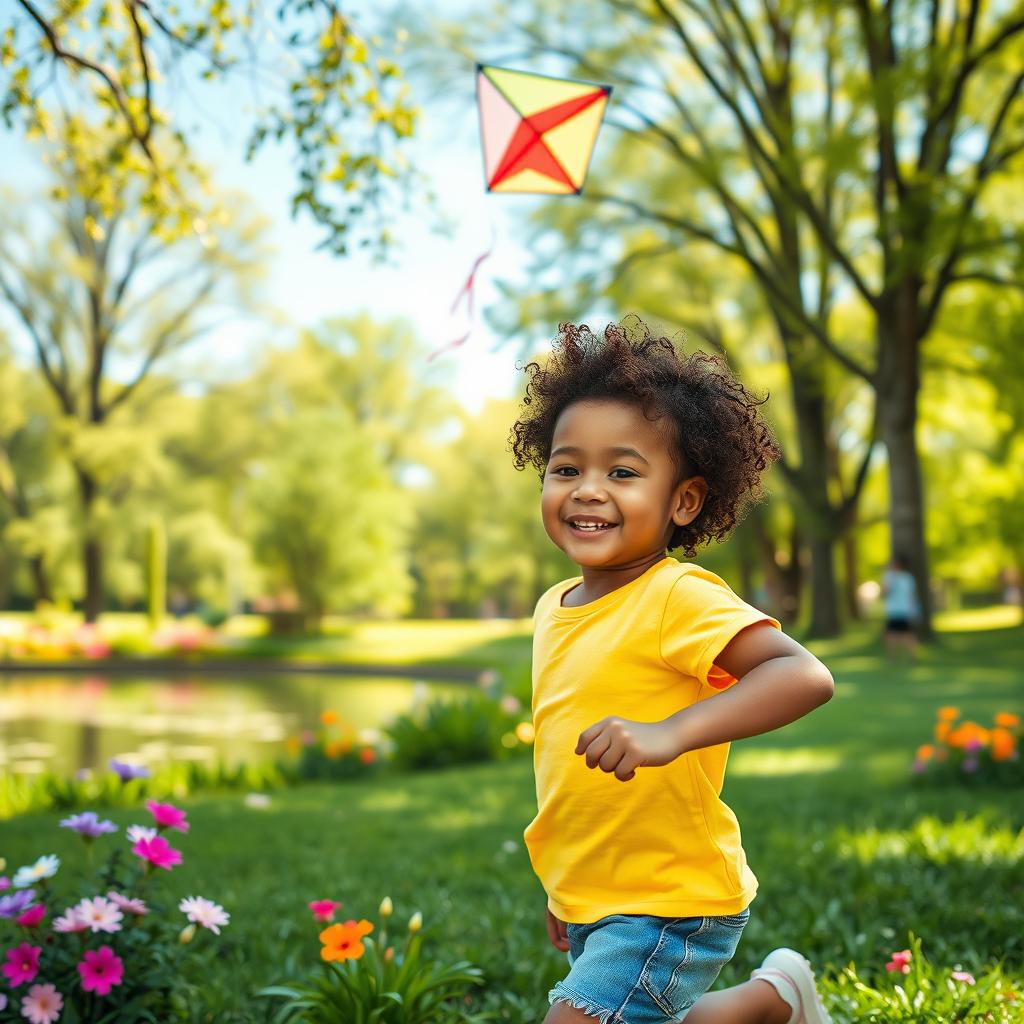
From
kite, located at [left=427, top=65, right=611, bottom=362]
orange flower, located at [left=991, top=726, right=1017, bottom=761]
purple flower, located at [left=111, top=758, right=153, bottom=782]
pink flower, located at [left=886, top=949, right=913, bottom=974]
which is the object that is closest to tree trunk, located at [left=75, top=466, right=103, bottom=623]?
orange flower, located at [left=991, top=726, right=1017, bottom=761]

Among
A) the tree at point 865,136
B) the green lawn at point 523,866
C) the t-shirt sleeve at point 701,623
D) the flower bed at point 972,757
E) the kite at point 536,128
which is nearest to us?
the t-shirt sleeve at point 701,623

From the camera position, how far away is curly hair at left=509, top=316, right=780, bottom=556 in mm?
1962

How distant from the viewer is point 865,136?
13.9m

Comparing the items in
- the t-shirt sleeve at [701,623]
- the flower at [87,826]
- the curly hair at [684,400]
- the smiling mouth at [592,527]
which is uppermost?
the curly hair at [684,400]

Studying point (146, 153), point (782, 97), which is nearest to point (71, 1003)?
point (146, 153)

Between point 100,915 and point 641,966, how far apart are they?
118 cm

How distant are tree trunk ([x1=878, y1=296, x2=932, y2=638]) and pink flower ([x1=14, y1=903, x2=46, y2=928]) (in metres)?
15.4

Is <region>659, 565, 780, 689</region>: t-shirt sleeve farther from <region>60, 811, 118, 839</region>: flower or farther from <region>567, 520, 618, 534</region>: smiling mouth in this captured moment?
<region>60, 811, 118, 839</region>: flower

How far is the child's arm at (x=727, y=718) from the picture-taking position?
1.55 metres

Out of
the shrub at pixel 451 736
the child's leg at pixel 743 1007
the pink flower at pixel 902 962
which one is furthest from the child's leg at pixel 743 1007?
the shrub at pixel 451 736

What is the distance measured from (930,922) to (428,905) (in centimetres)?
163

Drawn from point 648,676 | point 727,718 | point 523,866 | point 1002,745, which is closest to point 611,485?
point 648,676

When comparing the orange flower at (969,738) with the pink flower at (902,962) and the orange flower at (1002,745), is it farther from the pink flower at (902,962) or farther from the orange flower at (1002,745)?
the pink flower at (902,962)

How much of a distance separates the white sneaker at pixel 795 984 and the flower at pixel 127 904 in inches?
51.8
